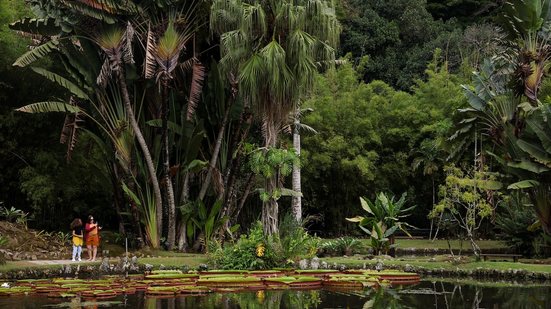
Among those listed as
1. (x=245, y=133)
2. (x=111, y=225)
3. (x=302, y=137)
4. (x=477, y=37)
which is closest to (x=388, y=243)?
(x=245, y=133)

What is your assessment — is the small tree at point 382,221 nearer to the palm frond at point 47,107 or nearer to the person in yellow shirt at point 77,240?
the person in yellow shirt at point 77,240

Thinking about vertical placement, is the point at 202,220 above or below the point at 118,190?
below

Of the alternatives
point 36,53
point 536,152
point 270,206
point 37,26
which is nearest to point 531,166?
point 536,152

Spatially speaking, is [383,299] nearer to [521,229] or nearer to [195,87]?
[195,87]

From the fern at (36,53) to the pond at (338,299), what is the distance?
368 inches

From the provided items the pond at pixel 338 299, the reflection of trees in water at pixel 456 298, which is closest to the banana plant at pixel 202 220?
the pond at pixel 338 299

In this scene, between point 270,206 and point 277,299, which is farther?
point 270,206

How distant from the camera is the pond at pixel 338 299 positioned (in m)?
12.8

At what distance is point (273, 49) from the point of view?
1862 cm

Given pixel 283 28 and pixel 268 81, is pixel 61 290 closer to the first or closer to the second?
pixel 268 81

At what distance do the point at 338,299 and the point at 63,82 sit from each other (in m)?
12.4

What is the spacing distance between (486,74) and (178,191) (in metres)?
10.7

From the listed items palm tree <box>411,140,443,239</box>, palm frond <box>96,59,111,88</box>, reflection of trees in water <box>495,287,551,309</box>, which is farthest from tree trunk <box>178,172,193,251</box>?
palm tree <box>411,140,443,239</box>

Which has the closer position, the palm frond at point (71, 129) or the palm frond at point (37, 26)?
the palm frond at point (37, 26)
